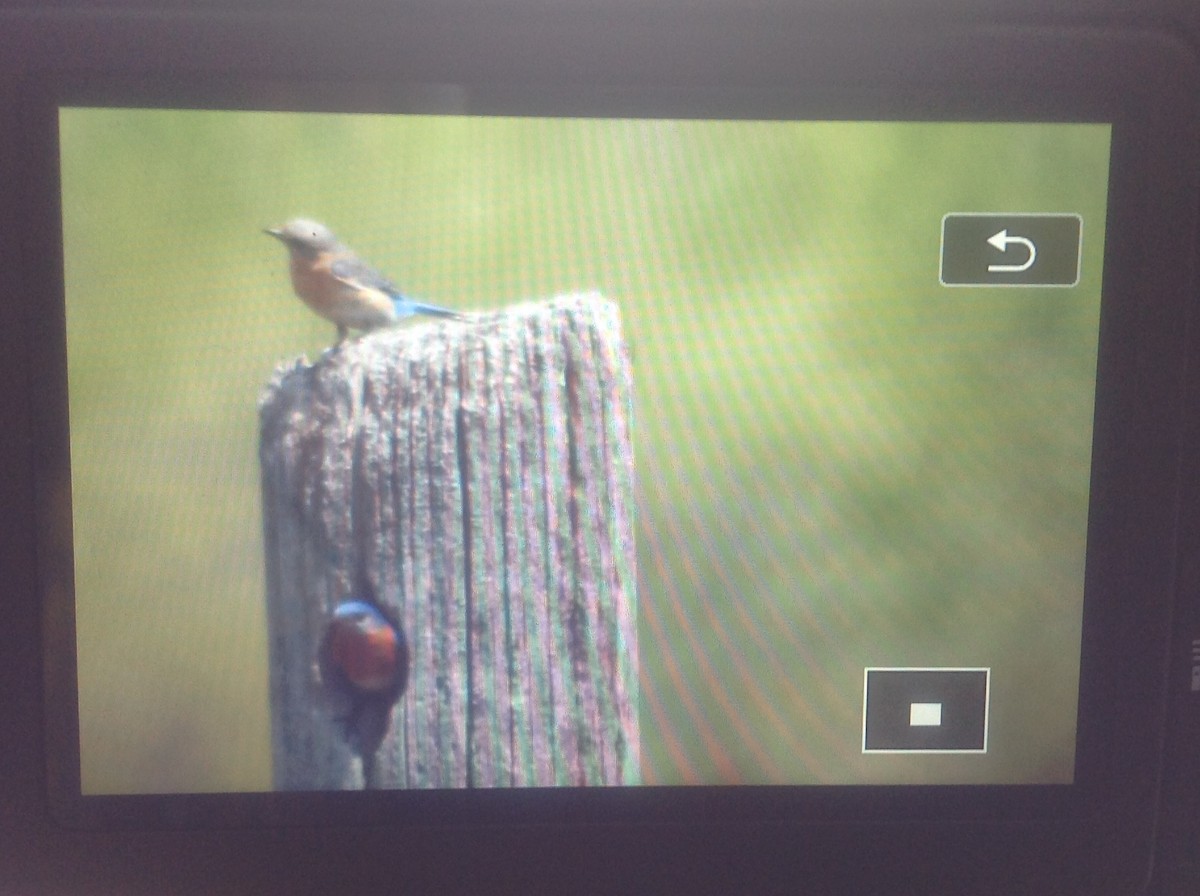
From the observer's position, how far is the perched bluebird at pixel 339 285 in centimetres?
60

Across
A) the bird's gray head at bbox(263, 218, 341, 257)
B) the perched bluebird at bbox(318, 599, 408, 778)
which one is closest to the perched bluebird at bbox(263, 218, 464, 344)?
the bird's gray head at bbox(263, 218, 341, 257)

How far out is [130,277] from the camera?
2.00 feet

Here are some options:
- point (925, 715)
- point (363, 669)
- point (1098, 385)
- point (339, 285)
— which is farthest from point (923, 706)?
point (339, 285)

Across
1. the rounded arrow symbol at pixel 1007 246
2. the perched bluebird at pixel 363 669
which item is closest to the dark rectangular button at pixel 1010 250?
the rounded arrow symbol at pixel 1007 246

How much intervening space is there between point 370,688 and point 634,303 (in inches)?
14.0

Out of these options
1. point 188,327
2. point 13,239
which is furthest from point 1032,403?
point 13,239

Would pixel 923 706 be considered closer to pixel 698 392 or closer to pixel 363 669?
pixel 698 392

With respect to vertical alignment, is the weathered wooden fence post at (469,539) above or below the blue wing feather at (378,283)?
below

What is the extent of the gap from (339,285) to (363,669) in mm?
288

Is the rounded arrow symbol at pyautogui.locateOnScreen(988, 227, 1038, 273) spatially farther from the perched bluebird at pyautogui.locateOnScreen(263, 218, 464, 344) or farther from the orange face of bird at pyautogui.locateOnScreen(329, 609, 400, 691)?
the orange face of bird at pyautogui.locateOnScreen(329, 609, 400, 691)

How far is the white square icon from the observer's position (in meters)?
0.65

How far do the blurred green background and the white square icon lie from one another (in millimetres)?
32

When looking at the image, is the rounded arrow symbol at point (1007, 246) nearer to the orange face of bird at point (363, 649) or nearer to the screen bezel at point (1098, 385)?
the screen bezel at point (1098, 385)

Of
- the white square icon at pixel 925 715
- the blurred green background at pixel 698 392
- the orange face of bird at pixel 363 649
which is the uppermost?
the blurred green background at pixel 698 392
